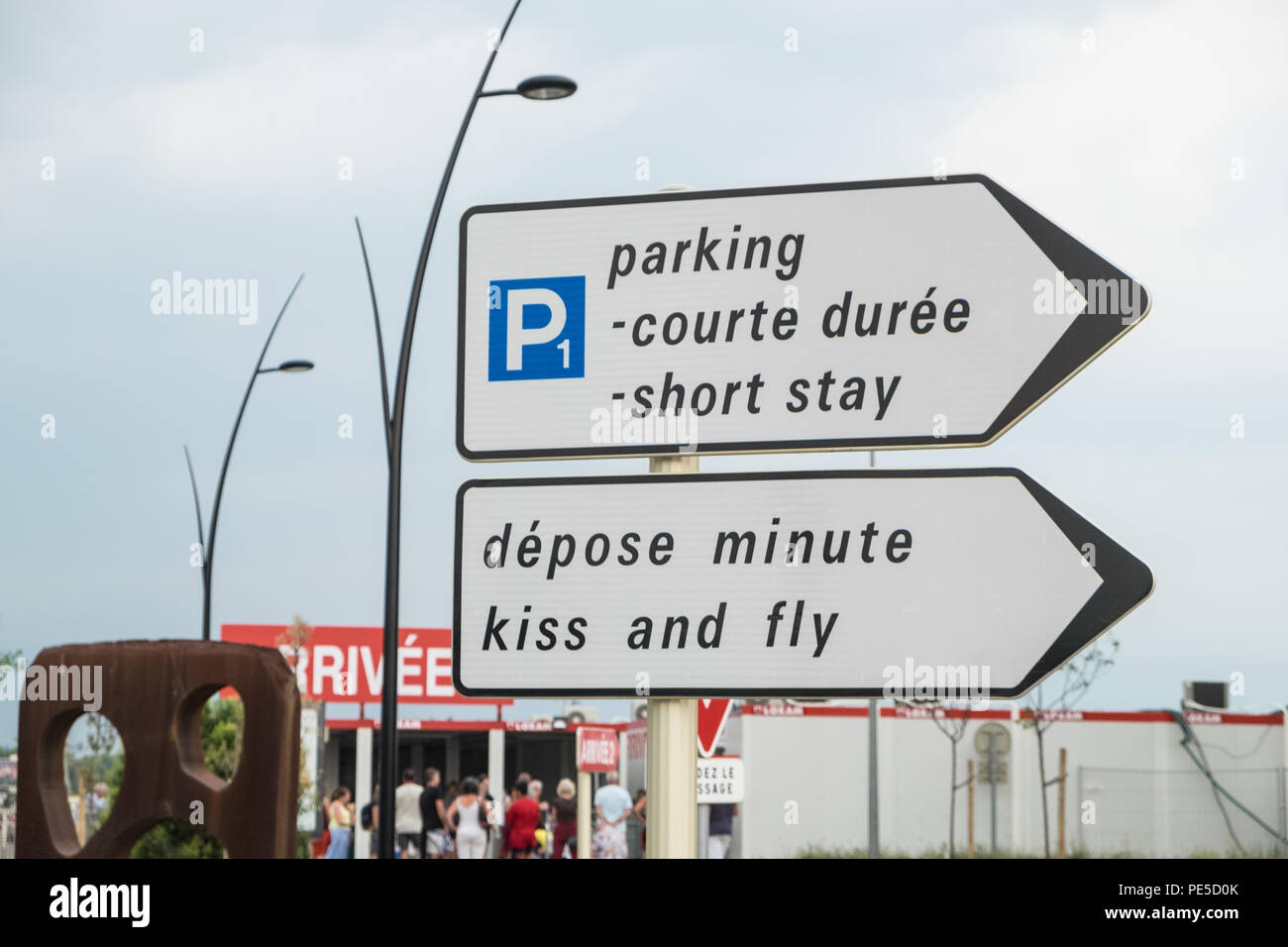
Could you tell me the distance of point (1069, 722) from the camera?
37.5 meters

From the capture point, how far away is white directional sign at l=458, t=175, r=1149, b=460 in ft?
9.29

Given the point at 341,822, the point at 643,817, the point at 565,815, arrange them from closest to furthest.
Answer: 1. the point at 643,817
2. the point at 341,822
3. the point at 565,815

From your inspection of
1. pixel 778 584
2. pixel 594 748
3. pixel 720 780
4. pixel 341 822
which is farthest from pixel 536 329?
pixel 594 748

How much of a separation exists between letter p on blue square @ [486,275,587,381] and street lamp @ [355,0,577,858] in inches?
373

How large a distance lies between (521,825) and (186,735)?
1198 centimetres

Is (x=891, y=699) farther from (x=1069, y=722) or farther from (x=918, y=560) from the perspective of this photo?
(x=1069, y=722)

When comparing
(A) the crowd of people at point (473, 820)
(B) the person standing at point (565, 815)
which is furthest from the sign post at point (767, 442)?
(B) the person standing at point (565, 815)

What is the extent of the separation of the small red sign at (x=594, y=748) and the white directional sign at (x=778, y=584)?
18222 mm

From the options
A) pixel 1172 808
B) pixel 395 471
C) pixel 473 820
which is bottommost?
pixel 1172 808

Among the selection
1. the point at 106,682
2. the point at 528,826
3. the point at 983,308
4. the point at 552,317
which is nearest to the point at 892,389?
the point at 983,308

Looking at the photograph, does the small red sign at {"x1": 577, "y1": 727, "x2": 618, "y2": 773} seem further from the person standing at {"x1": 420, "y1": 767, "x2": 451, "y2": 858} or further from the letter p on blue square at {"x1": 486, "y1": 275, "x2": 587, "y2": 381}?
the letter p on blue square at {"x1": 486, "y1": 275, "x2": 587, "y2": 381}

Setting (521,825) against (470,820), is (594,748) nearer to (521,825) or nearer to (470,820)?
(521,825)

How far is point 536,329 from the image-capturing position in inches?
119

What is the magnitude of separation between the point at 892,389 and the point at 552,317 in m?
0.72
